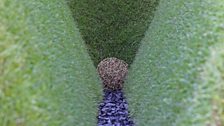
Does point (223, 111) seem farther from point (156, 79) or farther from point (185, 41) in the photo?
point (156, 79)

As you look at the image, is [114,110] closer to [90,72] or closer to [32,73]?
[90,72]

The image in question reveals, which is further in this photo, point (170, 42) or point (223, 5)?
point (170, 42)

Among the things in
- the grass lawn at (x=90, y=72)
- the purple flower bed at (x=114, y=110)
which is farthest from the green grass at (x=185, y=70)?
the purple flower bed at (x=114, y=110)

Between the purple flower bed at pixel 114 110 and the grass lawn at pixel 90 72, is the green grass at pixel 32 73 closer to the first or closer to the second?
the grass lawn at pixel 90 72

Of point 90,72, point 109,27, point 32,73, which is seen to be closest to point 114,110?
point 90,72

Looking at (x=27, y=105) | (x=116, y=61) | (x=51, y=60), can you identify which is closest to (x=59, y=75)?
(x=51, y=60)

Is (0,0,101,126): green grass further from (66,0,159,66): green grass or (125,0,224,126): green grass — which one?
(66,0,159,66): green grass
